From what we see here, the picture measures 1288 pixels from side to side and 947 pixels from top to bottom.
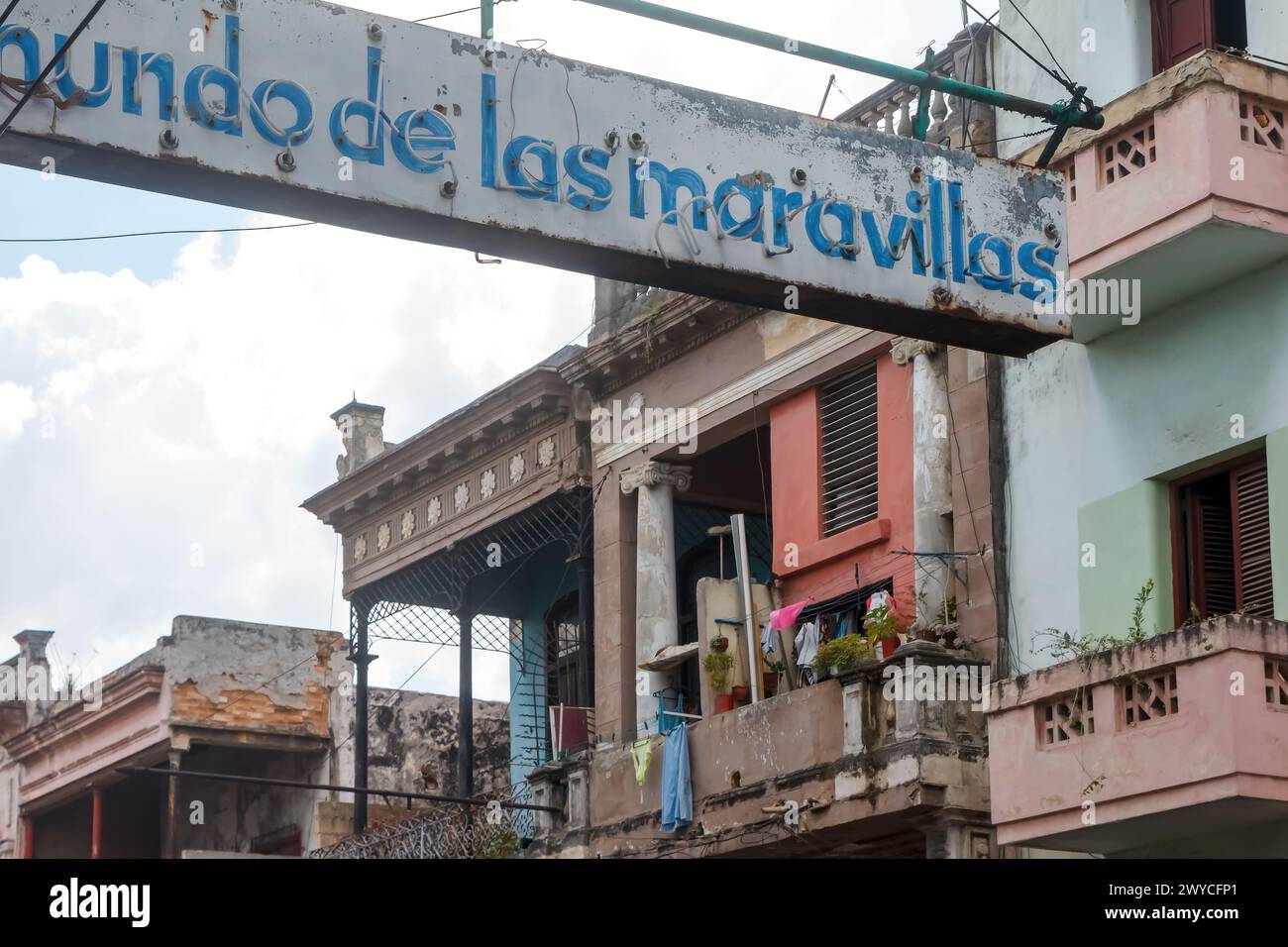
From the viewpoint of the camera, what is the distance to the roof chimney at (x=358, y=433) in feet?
84.4

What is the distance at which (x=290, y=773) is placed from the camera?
29.3m

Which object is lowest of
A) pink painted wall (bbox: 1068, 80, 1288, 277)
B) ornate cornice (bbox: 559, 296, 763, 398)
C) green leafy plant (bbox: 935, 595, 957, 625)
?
green leafy plant (bbox: 935, 595, 957, 625)

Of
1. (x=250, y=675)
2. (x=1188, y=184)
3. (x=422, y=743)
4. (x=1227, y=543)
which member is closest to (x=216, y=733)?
(x=250, y=675)

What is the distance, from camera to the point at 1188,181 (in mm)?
14742

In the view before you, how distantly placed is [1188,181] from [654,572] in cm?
716

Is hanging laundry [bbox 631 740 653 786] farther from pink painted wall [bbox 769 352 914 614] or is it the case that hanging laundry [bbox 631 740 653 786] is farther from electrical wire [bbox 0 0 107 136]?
electrical wire [bbox 0 0 107 136]

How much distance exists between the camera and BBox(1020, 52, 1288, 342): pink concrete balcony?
14.7m


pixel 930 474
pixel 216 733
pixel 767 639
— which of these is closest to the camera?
pixel 930 474

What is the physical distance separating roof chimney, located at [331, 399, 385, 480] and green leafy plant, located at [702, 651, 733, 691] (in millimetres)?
7974

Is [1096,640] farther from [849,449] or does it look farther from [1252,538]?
[849,449]

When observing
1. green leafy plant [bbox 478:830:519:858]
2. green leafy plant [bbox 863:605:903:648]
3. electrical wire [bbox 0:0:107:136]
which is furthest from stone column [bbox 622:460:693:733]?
electrical wire [bbox 0:0:107:136]

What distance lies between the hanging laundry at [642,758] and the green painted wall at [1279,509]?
20.0ft
